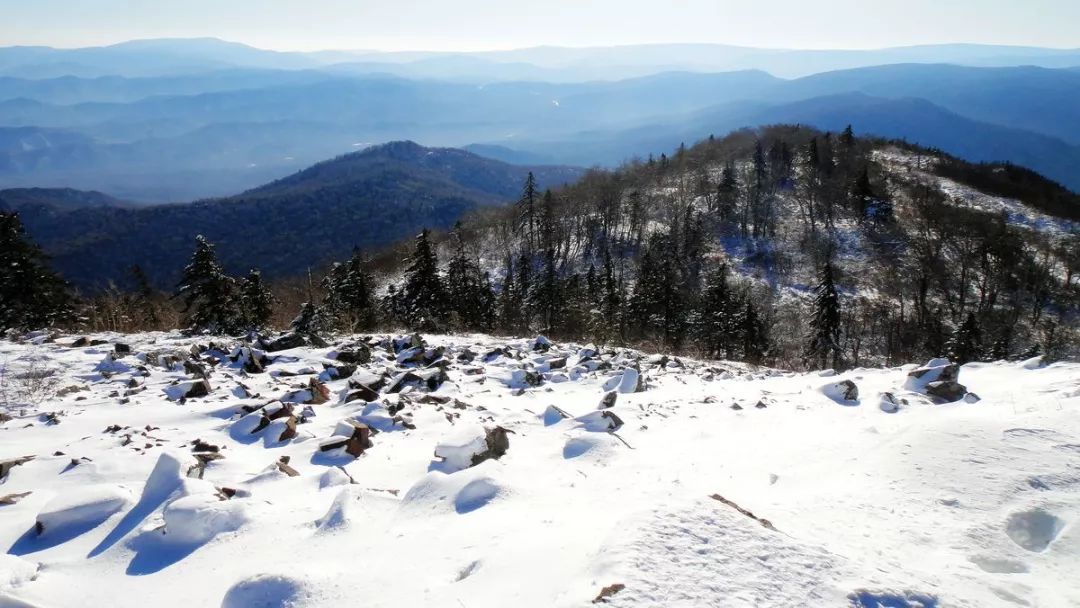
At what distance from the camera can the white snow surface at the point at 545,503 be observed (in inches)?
137

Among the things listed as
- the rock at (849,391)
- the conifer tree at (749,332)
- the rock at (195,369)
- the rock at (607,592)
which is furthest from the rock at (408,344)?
the conifer tree at (749,332)

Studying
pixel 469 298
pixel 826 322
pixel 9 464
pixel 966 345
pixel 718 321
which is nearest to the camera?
pixel 9 464

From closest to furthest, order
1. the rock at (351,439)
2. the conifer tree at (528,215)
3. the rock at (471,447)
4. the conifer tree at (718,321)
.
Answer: the rock at (471,447) → the rock at (351,439) → the conifer tree at (718,321) → the conifer tree at (528,215)

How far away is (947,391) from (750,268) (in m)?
66.4

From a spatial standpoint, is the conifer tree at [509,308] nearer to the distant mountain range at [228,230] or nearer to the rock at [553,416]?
the rock at [553,416]

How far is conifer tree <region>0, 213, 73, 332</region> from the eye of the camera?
728 inches

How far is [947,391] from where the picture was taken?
8727mm

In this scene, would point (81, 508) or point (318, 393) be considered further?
point (318, 393)

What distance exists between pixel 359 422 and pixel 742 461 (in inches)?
204

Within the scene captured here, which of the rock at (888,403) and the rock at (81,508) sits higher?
the rock at (81,508)

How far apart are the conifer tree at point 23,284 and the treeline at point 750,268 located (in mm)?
4621

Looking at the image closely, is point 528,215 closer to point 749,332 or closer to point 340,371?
Result: point 749,332

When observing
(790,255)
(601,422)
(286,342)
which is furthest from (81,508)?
(790,255)

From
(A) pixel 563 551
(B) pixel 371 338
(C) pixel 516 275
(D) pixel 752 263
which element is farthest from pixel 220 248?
(A) pixel 563 551
